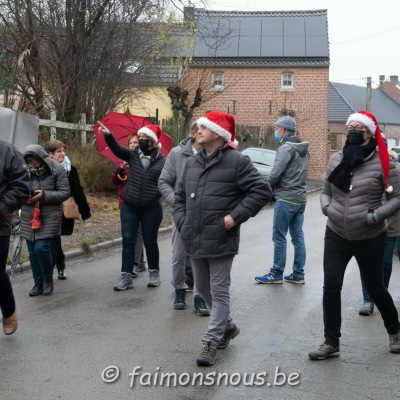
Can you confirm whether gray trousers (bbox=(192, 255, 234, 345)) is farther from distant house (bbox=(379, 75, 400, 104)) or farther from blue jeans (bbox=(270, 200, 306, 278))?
distant house (bbox=(379, 75, 400, 104))

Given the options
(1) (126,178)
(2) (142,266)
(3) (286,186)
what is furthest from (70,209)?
(3) (286,186)

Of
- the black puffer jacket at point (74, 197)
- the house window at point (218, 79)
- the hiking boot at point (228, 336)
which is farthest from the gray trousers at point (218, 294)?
the house window at point (218, 79)

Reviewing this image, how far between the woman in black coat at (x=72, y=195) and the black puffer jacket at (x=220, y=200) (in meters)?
3.44

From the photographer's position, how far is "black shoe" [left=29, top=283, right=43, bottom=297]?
844 centimetres

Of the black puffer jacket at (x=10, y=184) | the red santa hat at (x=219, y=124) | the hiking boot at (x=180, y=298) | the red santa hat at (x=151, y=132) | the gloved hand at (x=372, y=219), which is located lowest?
the hiking boot at (x=180, y=298)

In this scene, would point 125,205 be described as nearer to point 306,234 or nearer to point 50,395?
point 50,395

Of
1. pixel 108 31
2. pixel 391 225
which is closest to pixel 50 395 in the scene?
pixel 391 225

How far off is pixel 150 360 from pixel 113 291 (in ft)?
9.72

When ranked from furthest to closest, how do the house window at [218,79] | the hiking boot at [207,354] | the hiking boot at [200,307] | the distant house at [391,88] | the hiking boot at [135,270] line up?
the distant house at [391,88]
the house window at [218,79]
the hiking boot at [135,270]
the hiking boot at [200,307]
the hiking boot at [207,354]

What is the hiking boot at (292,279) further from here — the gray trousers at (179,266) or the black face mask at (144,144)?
the black face mask at (144,144)

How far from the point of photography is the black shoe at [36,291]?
844cm

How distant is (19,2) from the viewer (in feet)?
58.2

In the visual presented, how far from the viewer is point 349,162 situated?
5988mm

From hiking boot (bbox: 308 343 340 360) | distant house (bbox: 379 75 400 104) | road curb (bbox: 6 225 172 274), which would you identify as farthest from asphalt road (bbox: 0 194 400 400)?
distant house (bbox: 379 75 400 104)
